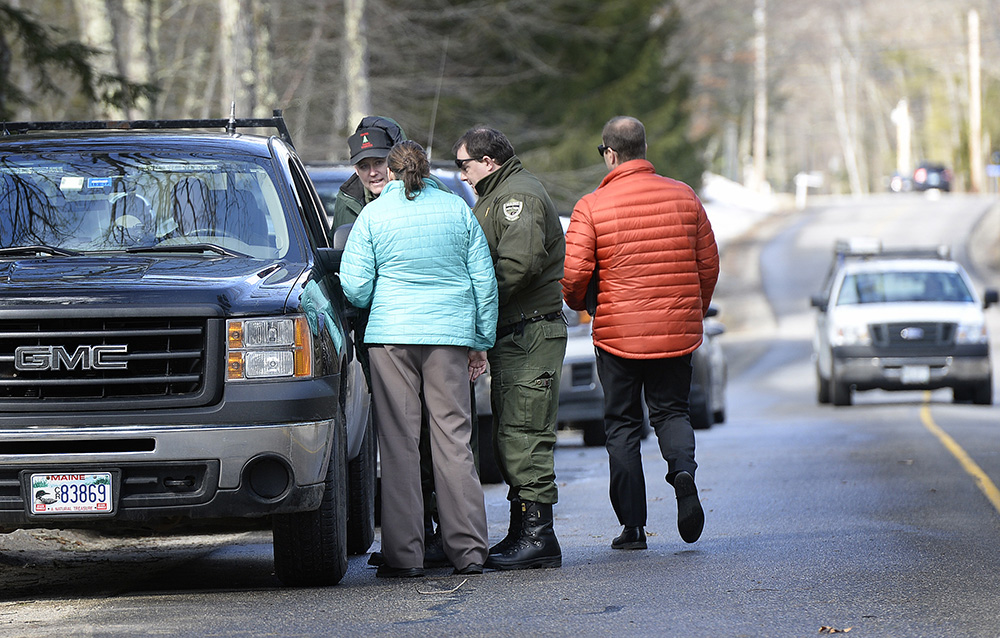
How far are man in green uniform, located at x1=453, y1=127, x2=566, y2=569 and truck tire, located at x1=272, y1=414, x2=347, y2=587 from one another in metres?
0.81

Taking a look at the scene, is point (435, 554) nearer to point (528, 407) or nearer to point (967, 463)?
point (528, 407)

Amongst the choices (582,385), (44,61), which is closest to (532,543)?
(582,385)

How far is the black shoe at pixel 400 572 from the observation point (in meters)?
7.25

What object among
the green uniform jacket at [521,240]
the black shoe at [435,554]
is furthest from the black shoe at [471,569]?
the green uniform jacket at [521,240]

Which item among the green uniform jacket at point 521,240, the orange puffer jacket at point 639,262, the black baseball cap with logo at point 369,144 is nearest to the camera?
the green uniform jacket at point 521,240

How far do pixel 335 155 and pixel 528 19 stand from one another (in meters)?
5.50

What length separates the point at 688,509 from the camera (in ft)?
25.3

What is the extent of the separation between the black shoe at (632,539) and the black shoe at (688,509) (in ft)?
1.00

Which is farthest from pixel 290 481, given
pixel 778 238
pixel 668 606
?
pixel 778 238

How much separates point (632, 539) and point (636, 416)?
592mm

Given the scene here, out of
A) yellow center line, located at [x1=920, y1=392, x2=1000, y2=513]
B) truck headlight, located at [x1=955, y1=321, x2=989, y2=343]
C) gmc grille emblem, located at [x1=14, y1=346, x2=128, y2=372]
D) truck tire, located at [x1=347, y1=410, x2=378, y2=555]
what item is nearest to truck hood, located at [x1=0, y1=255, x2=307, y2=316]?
gmc grille emblem, located at [x1=14, y1=346, x2=128, y2=372]

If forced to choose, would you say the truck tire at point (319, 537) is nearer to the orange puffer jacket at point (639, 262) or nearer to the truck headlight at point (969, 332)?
the orange puffer jacket at point (639, 262)

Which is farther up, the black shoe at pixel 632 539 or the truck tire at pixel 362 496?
the truck tire at pixel 362 496

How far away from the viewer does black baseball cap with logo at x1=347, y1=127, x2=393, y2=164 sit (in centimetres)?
874
